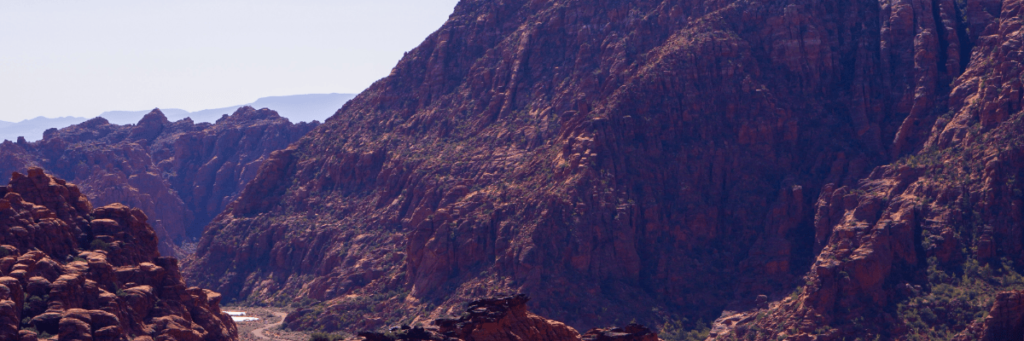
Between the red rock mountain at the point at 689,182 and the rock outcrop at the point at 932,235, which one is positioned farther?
the red rock mountain at the point at 689,182

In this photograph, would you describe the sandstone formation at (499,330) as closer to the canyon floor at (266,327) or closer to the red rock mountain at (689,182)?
the red rock mountain at (689,182)

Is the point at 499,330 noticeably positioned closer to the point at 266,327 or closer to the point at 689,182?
the point at 689,182

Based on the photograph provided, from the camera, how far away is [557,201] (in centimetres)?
13462

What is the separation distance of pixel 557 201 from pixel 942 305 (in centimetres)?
4386

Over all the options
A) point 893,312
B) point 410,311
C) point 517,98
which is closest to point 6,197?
point 410,311

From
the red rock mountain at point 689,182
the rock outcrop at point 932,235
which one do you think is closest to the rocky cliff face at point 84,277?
the red rock mountain at point 689,182

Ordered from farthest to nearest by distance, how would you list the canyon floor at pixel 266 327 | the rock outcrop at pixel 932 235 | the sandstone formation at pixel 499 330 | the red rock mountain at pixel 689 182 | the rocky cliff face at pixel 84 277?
the canyon floor at pixel 266 327 < the red rock mountain at pixel 689 182 < the rock outcrop at pixel 932 235 < the sandstone formation at pixel 499 330 < the rocky cliff face at pixel 84 277

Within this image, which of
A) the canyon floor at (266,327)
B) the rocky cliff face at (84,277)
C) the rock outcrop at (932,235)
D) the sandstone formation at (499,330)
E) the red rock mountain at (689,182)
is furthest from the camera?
the canyon floor at (266,327)

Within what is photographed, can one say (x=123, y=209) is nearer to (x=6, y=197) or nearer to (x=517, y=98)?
(x=6, y=197)

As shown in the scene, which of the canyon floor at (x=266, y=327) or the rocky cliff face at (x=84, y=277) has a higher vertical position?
the rocky cliff face at (x=84, y=277)

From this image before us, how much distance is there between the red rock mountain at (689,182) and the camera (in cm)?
11819

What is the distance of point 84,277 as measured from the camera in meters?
77.3

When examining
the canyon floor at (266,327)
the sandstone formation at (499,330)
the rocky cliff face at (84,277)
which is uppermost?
the rocky cliff face at (84,277)

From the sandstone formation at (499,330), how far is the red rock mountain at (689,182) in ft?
128
